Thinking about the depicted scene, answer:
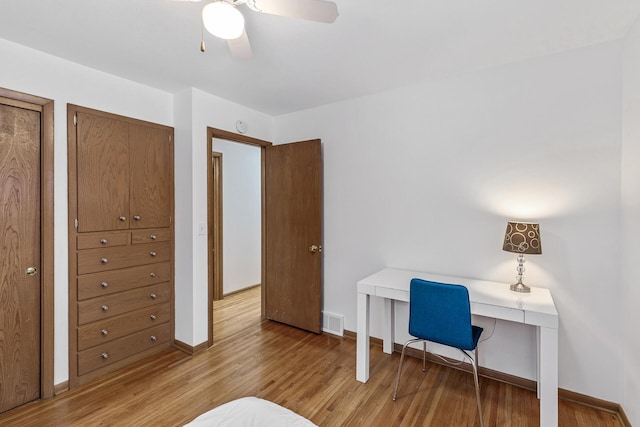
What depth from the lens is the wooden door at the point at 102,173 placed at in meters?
2.33

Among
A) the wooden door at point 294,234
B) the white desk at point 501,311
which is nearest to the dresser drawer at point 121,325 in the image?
the wooden door at point 294,234

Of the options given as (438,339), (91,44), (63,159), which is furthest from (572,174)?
(63,159)

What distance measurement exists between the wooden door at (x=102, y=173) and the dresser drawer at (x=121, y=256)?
0.19m

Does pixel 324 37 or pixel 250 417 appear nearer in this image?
pixel 250 417

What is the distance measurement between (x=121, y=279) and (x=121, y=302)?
19 cm

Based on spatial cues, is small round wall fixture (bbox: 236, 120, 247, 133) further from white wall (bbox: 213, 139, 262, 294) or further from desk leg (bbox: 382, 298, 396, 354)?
desk leg (bbox: 382, 298, 396, 354)

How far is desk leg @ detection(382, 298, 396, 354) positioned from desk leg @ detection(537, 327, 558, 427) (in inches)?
48.1

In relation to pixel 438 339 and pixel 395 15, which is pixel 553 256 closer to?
pixel 438 339

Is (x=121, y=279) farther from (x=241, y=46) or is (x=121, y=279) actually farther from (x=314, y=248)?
(x=241, y=46)

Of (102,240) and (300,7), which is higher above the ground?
(300,7)

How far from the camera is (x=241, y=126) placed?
10.6ft

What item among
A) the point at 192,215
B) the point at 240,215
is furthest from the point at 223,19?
the point at 240,215

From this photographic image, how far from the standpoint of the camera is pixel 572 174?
2125 mm

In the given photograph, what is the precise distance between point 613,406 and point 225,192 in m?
4.47
